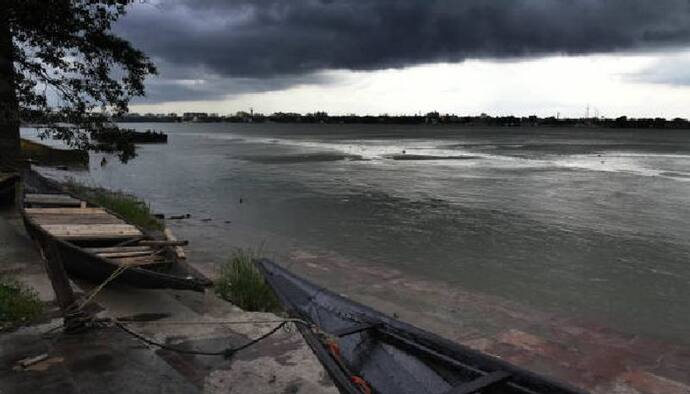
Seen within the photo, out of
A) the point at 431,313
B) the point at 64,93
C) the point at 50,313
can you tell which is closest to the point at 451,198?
the point at 431,313

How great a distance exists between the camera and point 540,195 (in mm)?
33281

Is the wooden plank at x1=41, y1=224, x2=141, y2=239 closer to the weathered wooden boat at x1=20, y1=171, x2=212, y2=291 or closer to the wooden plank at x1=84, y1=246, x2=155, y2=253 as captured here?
the weathered wooden boat at x1=20, y1=171, x2=212, y2=291

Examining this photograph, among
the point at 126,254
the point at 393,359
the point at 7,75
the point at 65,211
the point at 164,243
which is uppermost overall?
the point at 7,75

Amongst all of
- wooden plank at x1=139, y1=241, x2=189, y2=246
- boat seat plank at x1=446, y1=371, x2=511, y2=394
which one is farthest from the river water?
boat seat plank at x1=446, y1=371, x2=511, y2=394

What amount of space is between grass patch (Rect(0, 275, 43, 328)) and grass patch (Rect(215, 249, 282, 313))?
327 centimetres

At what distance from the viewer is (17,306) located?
330 inches

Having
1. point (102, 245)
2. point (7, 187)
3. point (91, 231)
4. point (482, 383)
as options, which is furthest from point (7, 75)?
point (7, 187)

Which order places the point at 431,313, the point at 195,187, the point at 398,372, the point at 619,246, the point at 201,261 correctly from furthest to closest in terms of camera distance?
1. the point at 195,187
2. the point at 619,246
3. the point at 201,261
4. the point at 431,313
5. the point at 398,372

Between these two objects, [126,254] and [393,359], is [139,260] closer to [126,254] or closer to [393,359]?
[126,254]

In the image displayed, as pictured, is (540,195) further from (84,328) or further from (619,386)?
(84,328)

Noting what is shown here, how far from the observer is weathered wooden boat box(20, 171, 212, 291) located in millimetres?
9312

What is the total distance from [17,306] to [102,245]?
3391 mm

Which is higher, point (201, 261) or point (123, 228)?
point (123, 228)

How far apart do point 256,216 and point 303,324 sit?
18950 mm
